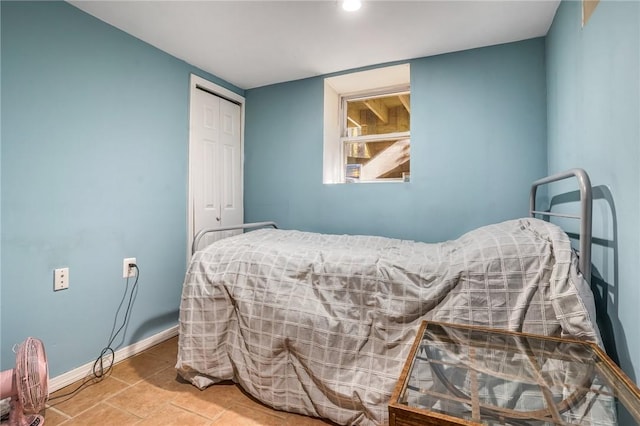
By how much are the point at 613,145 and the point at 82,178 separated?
257cm

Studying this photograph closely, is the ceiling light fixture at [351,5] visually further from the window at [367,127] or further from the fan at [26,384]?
the fan at [26,384]

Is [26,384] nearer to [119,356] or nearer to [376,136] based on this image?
[119,356]

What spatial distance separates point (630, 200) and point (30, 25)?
273 centimetres

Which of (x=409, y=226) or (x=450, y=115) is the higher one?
(x=450, y=115)

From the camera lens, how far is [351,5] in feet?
5.64

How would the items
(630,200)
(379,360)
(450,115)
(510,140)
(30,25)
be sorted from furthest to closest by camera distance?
1. (450,115)
2. (510,140)
3. (30,25)
4. (379,360)
5. (630,200)

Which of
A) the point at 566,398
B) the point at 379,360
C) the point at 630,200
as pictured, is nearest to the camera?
the point at 566,398

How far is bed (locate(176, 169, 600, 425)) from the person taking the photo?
3.70 feet

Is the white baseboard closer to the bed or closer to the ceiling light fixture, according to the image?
the bed

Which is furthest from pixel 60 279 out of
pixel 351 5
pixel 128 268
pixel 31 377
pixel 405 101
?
pixel 405 101

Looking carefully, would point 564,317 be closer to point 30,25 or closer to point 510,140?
point 510,140

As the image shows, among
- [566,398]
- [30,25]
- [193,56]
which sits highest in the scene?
[193,56]

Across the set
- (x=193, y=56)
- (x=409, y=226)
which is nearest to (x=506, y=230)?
(x=409, y=226)

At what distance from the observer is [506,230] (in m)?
1.38
